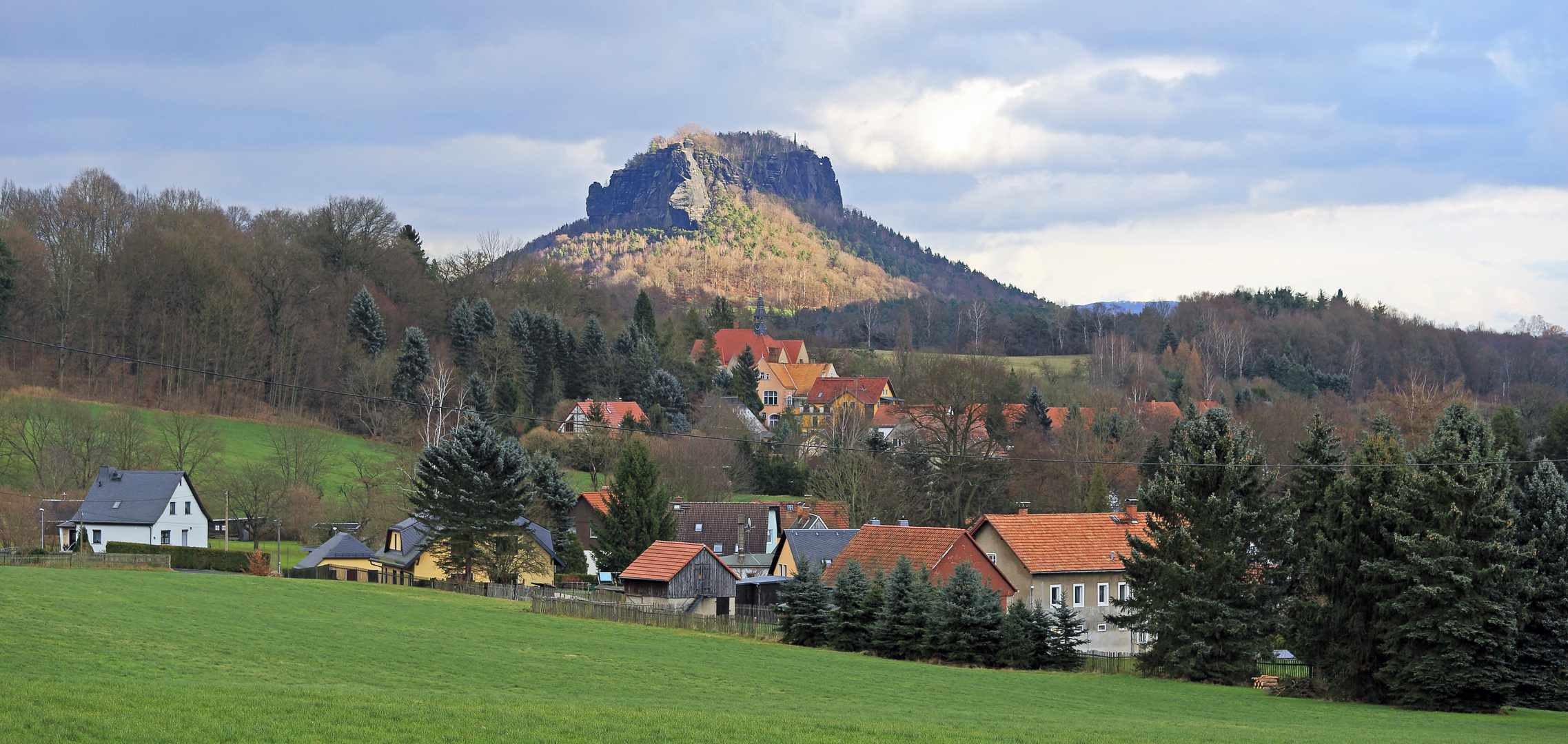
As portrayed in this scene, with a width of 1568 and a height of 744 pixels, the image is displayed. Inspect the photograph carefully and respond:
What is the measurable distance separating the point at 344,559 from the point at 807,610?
30.8 m

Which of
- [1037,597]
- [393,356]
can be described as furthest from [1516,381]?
[393,356]

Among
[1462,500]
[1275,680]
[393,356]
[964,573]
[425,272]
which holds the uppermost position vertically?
[425,272]

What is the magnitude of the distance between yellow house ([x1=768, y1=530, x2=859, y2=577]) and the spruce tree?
45100 mm

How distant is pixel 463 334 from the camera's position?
92750mm

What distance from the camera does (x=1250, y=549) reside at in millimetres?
35250

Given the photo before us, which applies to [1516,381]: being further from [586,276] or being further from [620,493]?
[620,493]

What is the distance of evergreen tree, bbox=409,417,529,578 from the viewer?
50.9m

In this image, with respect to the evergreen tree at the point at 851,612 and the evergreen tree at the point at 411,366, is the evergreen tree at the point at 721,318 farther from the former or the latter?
the evergreen tree at the point at 851,612

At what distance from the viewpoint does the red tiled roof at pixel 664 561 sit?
48656 mm

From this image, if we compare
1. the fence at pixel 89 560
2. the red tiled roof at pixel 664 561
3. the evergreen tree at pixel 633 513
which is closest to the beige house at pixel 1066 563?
the red tiled roof at pixel 664 561

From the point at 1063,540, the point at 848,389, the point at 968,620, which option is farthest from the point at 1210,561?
the point at 848,389

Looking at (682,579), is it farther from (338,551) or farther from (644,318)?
(644,318)

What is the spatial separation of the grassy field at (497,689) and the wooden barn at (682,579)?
999cm

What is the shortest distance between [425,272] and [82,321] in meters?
32.6
